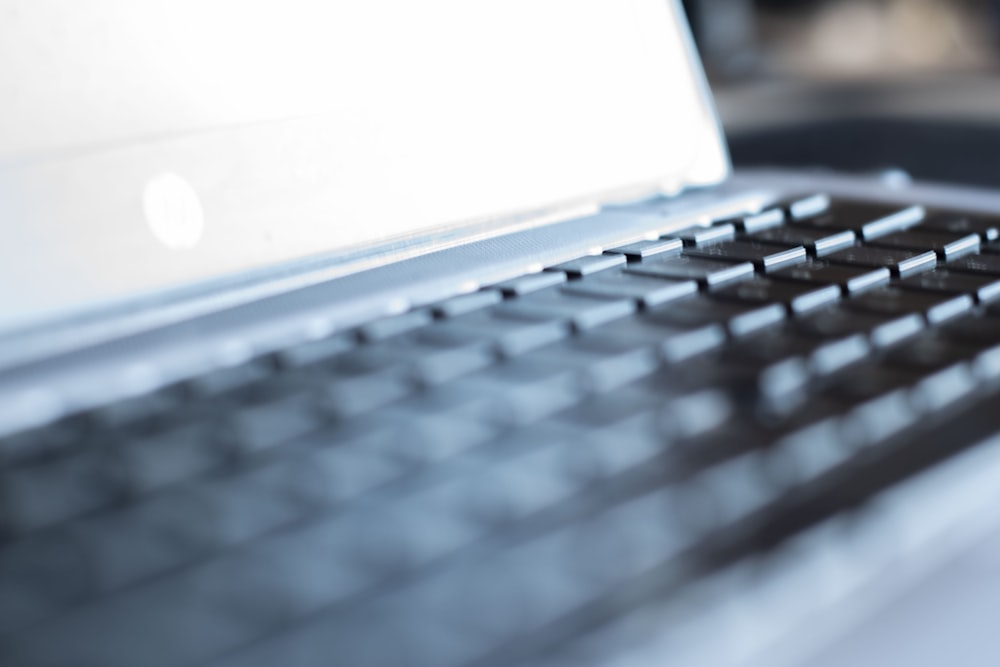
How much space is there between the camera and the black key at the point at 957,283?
0.29 metres

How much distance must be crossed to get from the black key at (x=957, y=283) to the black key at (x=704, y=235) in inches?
2.8

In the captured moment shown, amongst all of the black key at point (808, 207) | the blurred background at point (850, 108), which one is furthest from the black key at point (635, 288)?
Answer: the blurred background at point (850, 108)

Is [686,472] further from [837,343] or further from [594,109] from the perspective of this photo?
[594,109]

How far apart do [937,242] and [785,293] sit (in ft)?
0.28

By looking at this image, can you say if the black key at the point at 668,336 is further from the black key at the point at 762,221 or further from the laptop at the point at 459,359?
the black key at the point at 762,221

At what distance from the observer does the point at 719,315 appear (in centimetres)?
28

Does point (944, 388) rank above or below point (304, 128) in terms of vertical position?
below

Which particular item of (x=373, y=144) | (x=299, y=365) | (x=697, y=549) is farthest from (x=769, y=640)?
(x=373, y=144)

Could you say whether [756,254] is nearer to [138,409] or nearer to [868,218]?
[868,218]

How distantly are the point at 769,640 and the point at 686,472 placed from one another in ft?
0.12

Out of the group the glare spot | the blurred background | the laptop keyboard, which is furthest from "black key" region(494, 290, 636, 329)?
the blurred background

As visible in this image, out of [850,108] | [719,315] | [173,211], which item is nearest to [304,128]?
[173,211]

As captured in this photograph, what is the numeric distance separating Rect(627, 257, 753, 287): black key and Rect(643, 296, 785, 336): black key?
0.02 metres

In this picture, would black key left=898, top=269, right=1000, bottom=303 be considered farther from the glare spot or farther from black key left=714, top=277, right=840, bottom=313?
the glare spot
